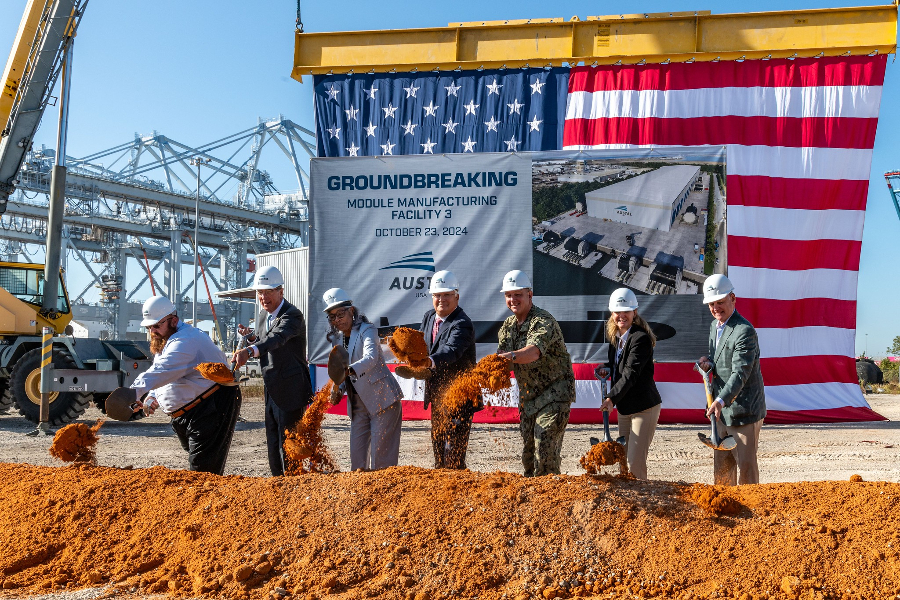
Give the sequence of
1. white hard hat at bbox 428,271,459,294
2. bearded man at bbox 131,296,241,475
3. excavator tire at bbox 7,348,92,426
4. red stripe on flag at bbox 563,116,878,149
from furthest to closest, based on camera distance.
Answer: red stripe on flag at bbox 563,116,878,149 → excavator tire at bbox 7,348,92,426 → white hard hat at bbox 428,271,459,294 → bearded man at bbox 131,296,241,475

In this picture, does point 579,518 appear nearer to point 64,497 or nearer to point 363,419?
point 363,419

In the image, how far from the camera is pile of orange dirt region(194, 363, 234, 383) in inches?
193

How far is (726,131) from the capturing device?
37.8 feet

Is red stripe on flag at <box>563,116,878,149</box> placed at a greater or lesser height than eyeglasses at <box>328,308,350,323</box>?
greater

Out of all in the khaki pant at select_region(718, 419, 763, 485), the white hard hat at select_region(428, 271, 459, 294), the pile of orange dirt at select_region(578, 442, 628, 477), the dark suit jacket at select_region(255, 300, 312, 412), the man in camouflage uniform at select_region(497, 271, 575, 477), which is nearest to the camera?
the pile of orange dirt at select_region(578, 442, 628, 477)

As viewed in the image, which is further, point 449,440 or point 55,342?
point 55,342

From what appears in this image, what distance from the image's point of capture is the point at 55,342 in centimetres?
1145

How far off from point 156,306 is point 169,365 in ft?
1.61

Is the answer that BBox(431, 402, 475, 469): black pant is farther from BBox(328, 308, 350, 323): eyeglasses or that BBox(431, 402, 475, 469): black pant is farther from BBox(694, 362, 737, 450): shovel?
BBox(694, 362, 737, 450): shovel

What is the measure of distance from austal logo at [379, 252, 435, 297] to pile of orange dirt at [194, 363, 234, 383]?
21.2ft

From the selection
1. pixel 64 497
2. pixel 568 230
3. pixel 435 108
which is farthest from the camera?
pixel 435 108

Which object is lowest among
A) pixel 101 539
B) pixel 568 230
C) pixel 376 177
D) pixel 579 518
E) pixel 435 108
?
pixel 101 539

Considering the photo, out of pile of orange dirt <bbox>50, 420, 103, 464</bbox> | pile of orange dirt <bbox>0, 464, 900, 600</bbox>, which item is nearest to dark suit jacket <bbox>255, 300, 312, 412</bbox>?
pile of orange dirt <bbox>0, 464, 900, 600</bbox>

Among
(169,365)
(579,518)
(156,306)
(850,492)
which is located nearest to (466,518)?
(579,518)
